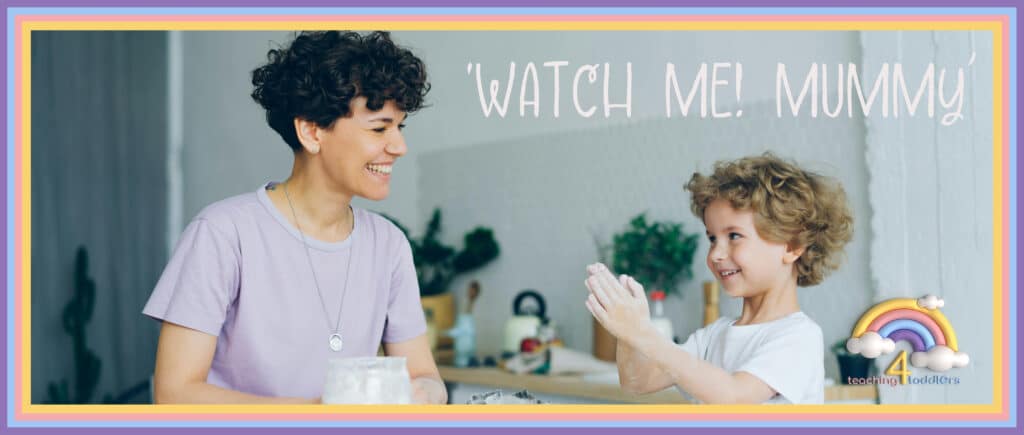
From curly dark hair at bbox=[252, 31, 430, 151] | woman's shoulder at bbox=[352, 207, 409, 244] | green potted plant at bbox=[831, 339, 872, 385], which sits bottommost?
green potted plant at bbox=[831, 339, 872, 385]

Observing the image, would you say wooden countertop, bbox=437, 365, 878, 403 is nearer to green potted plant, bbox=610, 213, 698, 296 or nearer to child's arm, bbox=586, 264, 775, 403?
green potted plant, bbox=610, 213, 698, 296

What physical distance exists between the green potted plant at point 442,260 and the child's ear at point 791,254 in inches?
73.4

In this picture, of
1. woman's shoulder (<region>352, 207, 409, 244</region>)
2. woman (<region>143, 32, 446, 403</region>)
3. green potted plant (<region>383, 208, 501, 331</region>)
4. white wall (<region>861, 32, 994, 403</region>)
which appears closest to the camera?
woman (<region>143, 32, 446, 403</region>)

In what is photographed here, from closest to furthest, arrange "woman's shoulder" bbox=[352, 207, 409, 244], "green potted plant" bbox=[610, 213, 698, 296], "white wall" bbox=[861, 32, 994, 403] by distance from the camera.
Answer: "woman's shoulder" bbox=[352, 207, 409, 244] → "white wall" bbox=[861, 32, 994, 403] → "green potted plant" bbox=[610, 213, 698, 296]

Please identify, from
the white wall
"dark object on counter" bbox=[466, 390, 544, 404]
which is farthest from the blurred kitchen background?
"dark object on counter" bbox=[466, 390, 544, 404]

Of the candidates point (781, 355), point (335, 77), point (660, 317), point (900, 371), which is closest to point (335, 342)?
point (335, 77)

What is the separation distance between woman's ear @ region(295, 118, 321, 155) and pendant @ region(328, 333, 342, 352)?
300mm

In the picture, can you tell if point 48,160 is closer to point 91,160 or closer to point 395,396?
point 91,160

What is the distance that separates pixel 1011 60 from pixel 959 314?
3.15 feet

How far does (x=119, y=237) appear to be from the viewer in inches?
158

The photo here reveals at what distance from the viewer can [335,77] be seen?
1.43m

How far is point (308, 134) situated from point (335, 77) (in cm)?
11

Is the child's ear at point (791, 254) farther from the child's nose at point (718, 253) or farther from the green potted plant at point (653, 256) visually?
the green potted plant at point (653, 256)

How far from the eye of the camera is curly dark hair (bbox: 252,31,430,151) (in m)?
1.43
